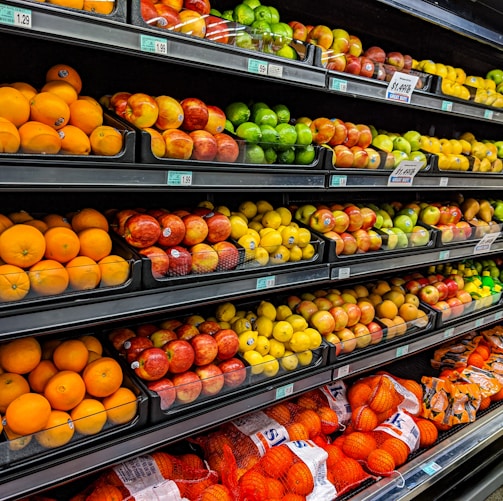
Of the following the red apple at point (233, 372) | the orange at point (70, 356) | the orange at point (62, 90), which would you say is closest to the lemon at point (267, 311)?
the red apple at point (233, 372)

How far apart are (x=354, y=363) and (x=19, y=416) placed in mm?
1455

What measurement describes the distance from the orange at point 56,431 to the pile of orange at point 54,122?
75 centimetres

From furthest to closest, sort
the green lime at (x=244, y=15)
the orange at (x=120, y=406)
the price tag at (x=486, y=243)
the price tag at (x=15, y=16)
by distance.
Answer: the price tag at (x=486, y=243) → the green lime at (x=244, y=15) → the orange at (x=120, y=406) → the price tag at (x=15, y=16)

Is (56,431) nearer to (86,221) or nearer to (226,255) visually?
(86,221)

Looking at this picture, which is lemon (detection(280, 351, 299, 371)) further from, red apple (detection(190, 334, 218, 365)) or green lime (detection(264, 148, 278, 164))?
green lime (detection(264, 148, 278, 164))

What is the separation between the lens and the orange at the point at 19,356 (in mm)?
1354

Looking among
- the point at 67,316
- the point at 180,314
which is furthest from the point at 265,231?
the point at 67,316

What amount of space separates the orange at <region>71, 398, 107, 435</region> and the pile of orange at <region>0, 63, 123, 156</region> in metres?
0.75

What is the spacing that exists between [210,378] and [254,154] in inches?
32.9

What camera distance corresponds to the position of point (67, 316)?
4.23 feet

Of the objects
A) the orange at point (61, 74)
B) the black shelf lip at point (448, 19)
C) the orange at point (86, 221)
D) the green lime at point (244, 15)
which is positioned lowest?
the orange at point (86, 221)

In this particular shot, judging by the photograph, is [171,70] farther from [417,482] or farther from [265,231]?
[417,482]

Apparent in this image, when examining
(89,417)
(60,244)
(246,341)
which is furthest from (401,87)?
(89,417)

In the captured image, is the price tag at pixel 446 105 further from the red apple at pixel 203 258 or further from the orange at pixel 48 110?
the orange at pixel 48 110
